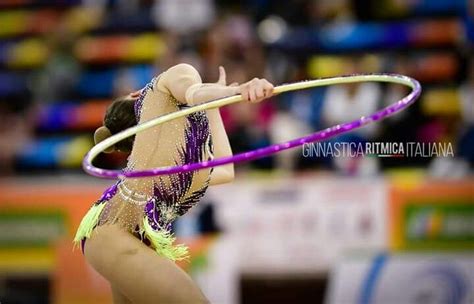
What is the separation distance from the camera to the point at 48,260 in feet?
21.6

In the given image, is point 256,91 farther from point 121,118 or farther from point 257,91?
point 121,118

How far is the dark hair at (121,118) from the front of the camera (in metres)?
3.57

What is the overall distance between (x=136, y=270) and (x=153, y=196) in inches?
12.8

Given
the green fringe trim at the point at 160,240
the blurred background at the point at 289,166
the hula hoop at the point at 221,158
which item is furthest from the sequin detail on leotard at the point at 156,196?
the blurred background at the point at 289,166

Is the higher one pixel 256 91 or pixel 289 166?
pixel 256 91

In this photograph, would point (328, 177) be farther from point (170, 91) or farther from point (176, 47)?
point (170, 91)

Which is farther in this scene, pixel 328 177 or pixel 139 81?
pixel 139 81

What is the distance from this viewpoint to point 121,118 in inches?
141

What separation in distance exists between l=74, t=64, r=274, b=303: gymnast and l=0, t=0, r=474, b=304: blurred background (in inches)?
98.6

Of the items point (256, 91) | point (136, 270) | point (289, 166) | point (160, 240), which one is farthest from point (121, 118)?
point (289, 166)

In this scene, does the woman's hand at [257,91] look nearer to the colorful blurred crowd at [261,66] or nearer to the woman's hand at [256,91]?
the woman's hand at [256,91]

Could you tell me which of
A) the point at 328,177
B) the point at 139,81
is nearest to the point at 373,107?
the point at 328,177

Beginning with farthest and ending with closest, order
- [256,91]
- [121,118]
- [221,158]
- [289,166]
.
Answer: [289,166]
[121,118]
[221,158]
[256,91]

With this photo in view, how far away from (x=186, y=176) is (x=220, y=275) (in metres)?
2.67
